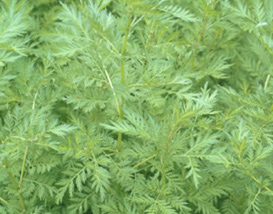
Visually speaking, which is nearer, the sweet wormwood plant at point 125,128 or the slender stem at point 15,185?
the sweet wormwood plant at point 125,128

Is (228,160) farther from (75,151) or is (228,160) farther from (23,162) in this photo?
(23,162)

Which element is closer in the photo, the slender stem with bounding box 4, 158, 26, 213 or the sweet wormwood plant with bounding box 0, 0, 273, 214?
the sweet wormwood plant with bounding box 0, 0, 273, 214

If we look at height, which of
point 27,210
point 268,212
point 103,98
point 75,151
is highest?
point 103,98

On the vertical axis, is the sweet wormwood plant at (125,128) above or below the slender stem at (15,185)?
above

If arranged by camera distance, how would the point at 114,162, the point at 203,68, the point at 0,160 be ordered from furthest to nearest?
1. the point at 203,68
2. the point at 114,162
3. the point at 0,160

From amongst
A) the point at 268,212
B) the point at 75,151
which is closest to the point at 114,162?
the point at 75,151

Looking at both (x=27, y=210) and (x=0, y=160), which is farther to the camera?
(x=27, y=210)

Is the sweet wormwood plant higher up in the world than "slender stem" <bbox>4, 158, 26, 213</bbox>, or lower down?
higher up

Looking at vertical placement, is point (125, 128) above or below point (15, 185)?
above

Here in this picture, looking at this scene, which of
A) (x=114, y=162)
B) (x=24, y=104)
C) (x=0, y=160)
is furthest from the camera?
(x=24, y=104)

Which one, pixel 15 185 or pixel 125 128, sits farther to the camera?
pixel 15 185

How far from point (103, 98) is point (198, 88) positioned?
0.71 meters

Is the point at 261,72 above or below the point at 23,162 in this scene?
above

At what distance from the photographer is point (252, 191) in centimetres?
167
